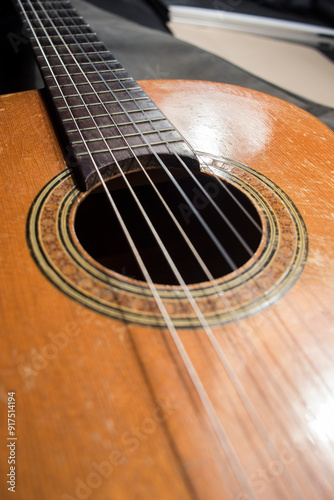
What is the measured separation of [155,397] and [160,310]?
104 millimetres

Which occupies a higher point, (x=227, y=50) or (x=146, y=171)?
(x=227, y=50)

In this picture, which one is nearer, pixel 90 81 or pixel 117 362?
pixel 117 362

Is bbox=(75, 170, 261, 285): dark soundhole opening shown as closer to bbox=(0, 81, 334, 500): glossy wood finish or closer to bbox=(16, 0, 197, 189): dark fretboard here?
bbox=(16, 0, 197, 189): dark fretboard

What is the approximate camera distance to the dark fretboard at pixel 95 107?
0.73 meters

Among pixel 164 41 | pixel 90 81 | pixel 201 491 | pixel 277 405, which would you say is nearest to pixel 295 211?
pixel 277 405

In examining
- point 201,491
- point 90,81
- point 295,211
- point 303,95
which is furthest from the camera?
point 303,95

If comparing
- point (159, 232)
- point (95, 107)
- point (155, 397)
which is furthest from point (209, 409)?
point (95, 107)

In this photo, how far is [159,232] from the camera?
877 millimetres

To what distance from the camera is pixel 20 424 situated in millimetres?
397

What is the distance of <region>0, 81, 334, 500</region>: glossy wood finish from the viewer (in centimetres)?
37

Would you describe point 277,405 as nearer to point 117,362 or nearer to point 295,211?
point 117,362

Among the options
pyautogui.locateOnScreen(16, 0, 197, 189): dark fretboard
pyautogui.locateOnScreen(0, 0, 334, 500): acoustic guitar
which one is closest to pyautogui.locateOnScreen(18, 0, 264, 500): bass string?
pyautogui.locateOnScreen(0, 0, 334, 500): acoustic guitar

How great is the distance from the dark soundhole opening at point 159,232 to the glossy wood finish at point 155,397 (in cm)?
23

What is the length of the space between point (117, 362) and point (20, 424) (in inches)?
4.2
